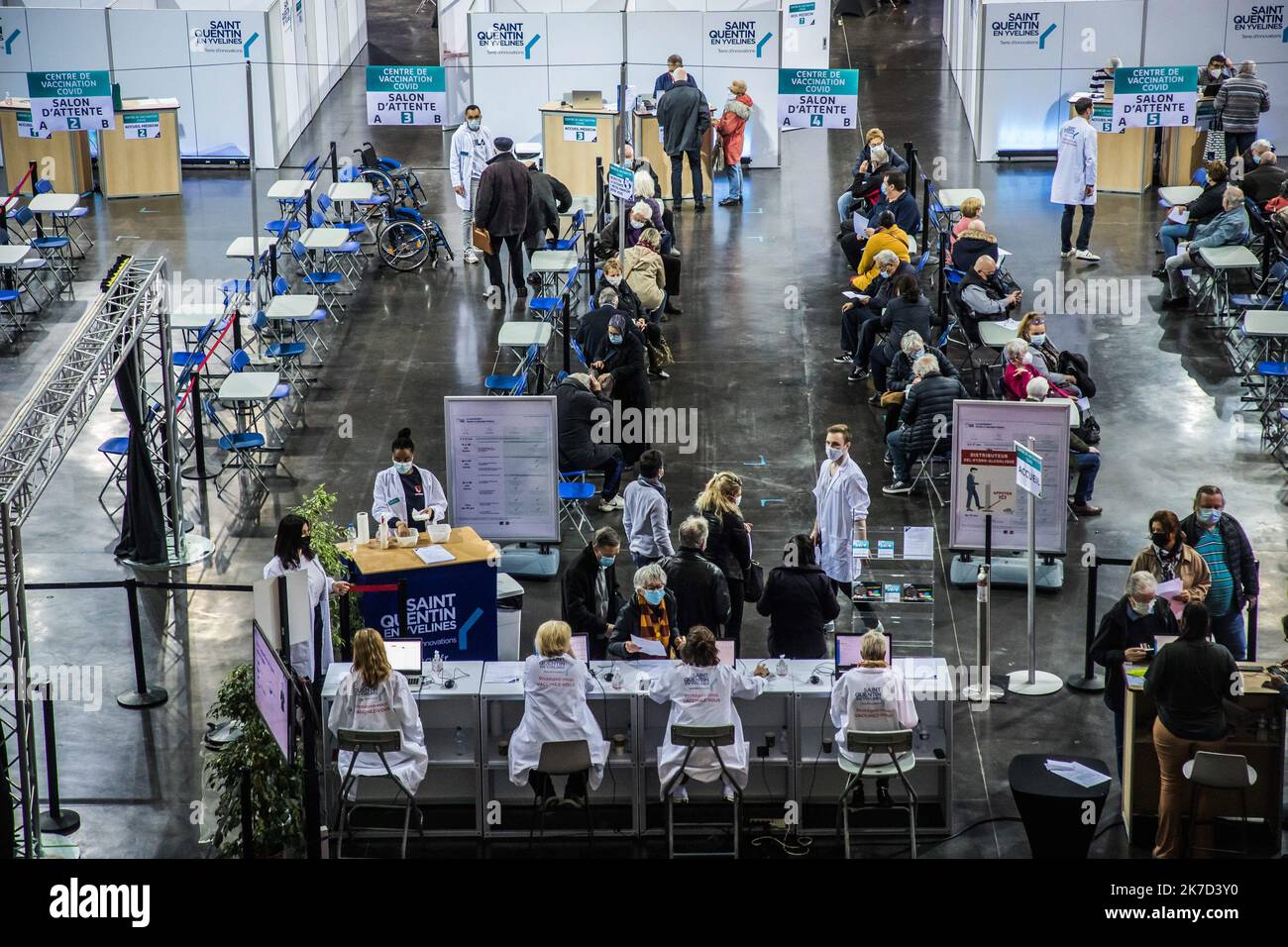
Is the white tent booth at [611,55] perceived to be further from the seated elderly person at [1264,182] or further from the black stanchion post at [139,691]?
the black stanchion post at [139,691]

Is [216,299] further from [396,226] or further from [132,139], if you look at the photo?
[132,139]

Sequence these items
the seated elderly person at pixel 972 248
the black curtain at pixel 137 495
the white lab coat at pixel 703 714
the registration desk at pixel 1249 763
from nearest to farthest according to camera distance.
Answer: the registration desk at pixel 1249 763
the white lab coat at pixel 703 714
the black curtain at pixel 137 495
the seated elderly person at pixel 972 248

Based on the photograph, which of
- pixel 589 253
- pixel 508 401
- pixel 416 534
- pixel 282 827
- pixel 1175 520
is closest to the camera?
pixel 282 827

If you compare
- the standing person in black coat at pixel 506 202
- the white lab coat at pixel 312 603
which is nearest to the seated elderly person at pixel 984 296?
the standing person in black coat at pixel 506 202

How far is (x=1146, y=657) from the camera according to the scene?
919cm

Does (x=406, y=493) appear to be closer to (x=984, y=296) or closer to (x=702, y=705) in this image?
(x=702, y=705)

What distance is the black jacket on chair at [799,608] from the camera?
396 inches

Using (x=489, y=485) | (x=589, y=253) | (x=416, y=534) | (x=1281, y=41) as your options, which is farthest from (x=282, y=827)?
(x=1281, y=41)

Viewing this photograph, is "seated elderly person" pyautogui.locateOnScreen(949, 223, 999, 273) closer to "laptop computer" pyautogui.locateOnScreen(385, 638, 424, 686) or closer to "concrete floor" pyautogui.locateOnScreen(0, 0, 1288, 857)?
"concrete floor" pyautogui.locateOnScreen(0, 0, 1288, 857)

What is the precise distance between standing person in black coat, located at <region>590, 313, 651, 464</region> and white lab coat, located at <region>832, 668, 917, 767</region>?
4.95 m

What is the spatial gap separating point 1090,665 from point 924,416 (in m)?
2.73

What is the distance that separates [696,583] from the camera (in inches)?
397

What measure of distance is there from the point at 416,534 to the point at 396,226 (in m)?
8.15

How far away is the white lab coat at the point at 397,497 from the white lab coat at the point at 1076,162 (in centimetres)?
906
